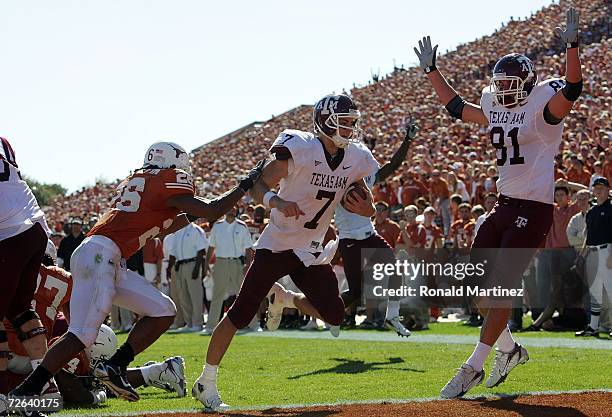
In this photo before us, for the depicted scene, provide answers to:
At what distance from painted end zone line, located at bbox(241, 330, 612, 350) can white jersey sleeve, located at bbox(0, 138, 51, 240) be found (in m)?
6.24

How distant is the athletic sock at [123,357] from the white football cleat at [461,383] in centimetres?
206

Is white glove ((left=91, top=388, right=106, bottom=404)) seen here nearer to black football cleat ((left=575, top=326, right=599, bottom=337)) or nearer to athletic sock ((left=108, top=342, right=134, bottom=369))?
athletic sock ((left=108, top=342, right=134, bottom=369))

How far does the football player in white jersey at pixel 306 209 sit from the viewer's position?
7109 millimetres

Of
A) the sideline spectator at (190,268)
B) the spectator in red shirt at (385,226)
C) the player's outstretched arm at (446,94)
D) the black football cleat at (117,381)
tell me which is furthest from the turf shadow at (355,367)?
the sideline spectator at (190,268)

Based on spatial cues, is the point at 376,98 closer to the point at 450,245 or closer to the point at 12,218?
the point at 450,245

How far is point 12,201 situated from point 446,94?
3.21 meters

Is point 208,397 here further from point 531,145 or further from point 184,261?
point 184,261

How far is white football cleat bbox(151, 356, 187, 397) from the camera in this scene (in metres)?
7.64

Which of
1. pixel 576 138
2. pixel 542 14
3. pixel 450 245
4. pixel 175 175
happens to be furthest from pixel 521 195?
pixel 542 14

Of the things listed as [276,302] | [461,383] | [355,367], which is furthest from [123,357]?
[355,367]

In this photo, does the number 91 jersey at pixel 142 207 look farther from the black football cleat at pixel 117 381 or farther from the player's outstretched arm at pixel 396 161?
the player's outstretched arm at pixel 396 161

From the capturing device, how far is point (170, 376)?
766 centimetres

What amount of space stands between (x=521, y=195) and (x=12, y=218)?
3355 millimetres

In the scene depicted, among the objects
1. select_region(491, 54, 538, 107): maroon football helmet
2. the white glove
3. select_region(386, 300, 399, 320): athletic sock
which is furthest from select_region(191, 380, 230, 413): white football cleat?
select_region(386, 300, 399, 320): athletic sock
